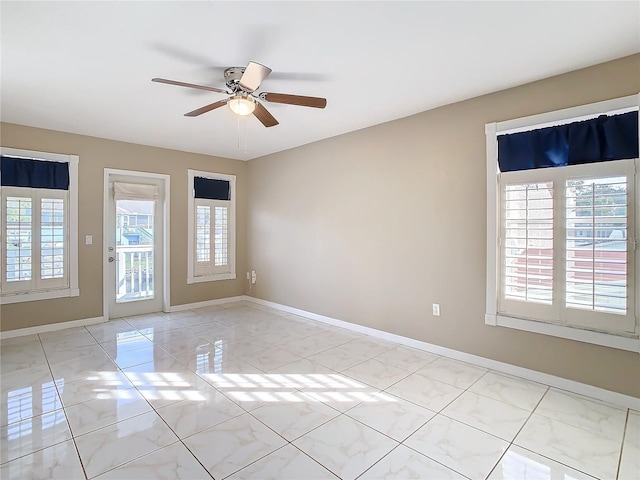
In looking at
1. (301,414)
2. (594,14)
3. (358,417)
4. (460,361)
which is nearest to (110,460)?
(301,414)

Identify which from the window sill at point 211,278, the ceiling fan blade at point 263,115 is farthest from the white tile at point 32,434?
the window sill at point 211,278

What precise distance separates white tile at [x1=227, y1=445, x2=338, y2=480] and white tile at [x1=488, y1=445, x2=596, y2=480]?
957 millimetres

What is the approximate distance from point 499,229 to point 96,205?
506 cm

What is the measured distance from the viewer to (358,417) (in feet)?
7.93

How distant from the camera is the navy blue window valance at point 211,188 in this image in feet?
18.5

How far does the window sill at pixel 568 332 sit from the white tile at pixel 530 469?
1.06 m

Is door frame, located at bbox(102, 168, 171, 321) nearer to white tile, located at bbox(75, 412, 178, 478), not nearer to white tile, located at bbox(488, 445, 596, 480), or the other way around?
white tile, located at bbox(75, 412, 178, 478)

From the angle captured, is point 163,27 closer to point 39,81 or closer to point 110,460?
point 39,81

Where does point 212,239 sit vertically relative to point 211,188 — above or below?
below

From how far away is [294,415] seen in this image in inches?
96.4

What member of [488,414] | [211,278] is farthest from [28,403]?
[488,414]

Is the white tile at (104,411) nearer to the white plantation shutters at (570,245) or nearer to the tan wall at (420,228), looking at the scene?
the tan wall at (420,228)

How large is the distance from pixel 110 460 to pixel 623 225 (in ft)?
12.5

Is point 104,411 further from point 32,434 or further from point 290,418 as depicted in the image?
point 290,418
